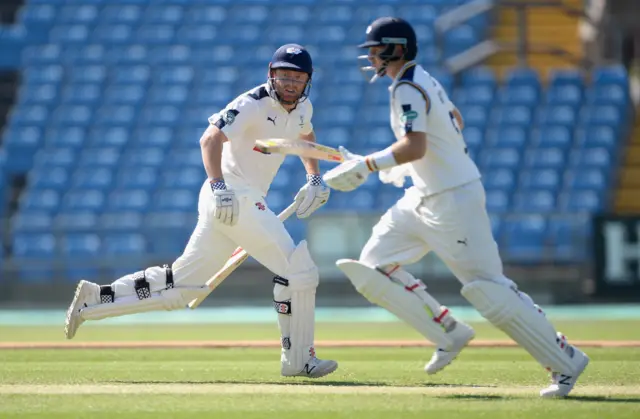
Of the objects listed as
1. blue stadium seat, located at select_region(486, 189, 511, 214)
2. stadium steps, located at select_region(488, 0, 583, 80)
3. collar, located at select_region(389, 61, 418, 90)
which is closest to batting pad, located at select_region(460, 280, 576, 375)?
collar, located at select_region(389, 61, 418, 90)

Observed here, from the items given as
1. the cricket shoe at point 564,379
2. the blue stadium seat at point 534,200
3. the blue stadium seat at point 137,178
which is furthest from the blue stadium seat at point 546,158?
the cricket shoe at point 564,379

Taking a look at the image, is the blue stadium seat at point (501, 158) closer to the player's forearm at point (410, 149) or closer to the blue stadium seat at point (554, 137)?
the blue stadium seat at point (554, 137)

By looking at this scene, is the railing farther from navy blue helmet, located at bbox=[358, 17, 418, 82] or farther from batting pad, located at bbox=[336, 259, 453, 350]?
batting pad, located at bbox=[336, 259, 453, 350]

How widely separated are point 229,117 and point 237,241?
0.75 m

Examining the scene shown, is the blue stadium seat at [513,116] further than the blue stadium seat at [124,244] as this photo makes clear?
Yes

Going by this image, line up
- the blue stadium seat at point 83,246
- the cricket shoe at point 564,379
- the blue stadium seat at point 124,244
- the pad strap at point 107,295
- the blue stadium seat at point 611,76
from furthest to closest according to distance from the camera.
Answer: the blue stadium seat at point 611,76 < the blue stadium seat at point 83,246 < the blue stadium seat at point 124,244 < the pad strap at point 107,295 < the cricket shoe at point 564,379

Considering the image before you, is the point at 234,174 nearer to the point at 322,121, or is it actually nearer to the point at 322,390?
Answer: the point at 322,390

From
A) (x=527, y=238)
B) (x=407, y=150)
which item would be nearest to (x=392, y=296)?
(x=407, y=150)

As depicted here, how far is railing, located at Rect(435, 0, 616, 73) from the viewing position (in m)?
20.1

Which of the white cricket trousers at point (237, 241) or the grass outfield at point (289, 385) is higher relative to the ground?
the white cricket trousers at point (237, 241)

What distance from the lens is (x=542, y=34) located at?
891 inches

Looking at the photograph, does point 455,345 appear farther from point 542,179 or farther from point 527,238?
point 542,179

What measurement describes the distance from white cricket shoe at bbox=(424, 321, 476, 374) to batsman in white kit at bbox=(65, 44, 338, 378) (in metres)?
0.69

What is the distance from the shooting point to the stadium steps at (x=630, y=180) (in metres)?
19.4
